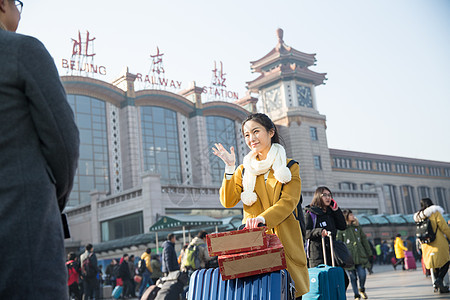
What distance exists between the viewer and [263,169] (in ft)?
12.7

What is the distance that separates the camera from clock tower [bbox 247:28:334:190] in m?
50.5

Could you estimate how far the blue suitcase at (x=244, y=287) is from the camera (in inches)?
123

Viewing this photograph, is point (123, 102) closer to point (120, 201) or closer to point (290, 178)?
point (120, 201)

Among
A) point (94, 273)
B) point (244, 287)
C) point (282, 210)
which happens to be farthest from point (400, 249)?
point (244, 287)

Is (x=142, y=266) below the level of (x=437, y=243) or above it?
below

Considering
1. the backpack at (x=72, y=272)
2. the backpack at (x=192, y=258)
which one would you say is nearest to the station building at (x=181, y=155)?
the backpack at (x=72, y=272)

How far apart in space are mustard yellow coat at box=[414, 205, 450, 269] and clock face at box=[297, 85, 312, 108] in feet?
150

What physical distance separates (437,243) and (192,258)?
17.9 feet

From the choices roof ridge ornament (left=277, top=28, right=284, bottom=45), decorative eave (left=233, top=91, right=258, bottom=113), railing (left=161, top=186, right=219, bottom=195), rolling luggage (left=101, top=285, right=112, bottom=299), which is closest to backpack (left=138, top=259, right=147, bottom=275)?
rolling luggage (left=101, top=285, right=112, bottom=299)

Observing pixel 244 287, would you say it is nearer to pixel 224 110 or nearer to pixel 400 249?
pixel 400 249

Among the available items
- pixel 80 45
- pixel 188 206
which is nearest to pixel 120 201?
pixel 188 206

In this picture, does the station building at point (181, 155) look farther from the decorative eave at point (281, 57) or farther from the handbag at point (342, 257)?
the handbag at point (342, 257)

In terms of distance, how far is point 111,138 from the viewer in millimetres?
41938

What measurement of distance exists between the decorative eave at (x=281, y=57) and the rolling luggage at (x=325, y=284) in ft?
167
